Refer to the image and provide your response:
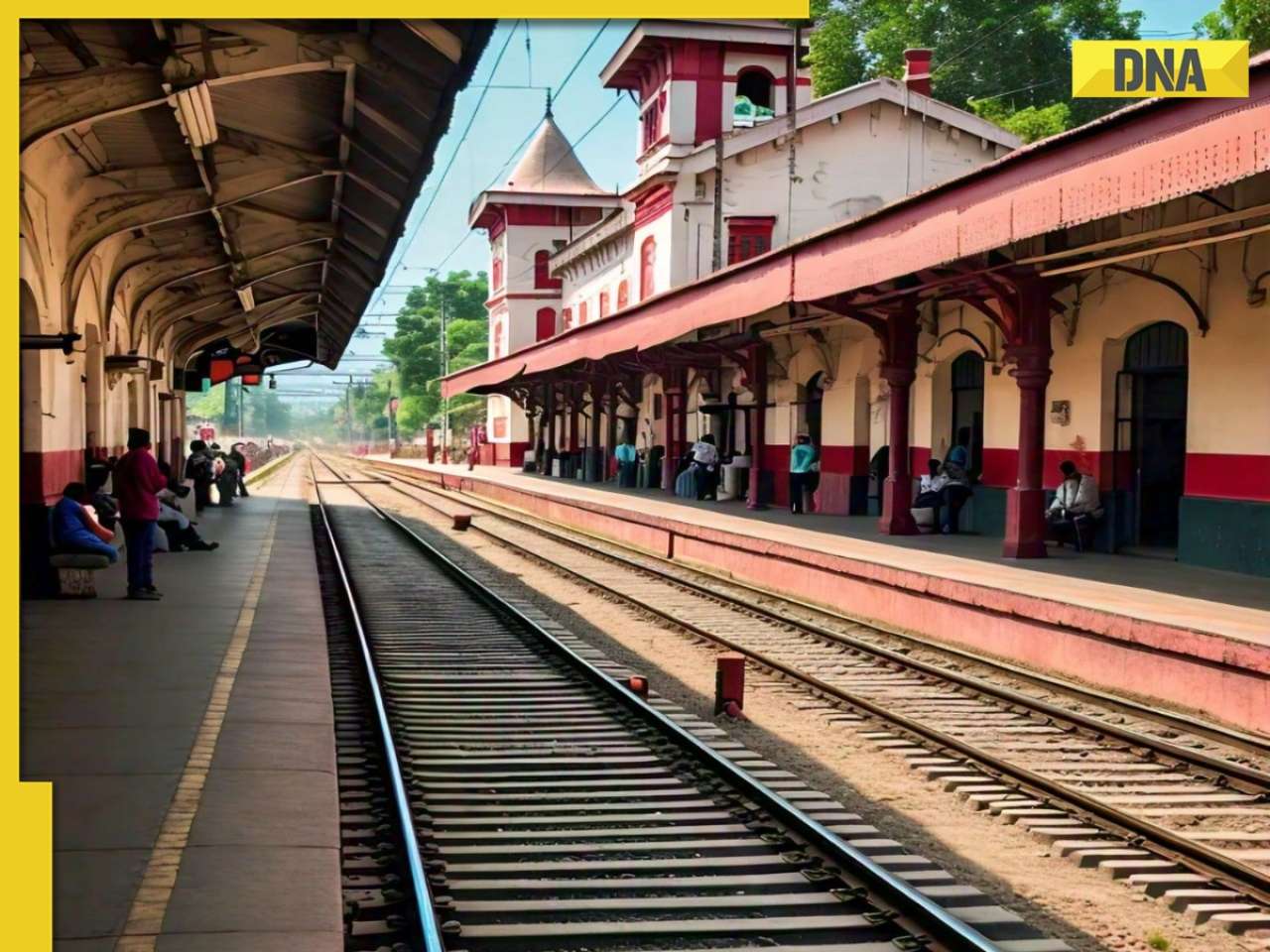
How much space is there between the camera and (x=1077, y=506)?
1722 cm

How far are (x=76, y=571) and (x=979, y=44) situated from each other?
53.1m

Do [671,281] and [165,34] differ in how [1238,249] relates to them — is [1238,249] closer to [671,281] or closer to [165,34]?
[165,34]

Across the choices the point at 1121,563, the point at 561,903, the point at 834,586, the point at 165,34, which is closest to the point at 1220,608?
the point at 1121,563

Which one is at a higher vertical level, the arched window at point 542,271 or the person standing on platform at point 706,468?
the arched window at point 542,271

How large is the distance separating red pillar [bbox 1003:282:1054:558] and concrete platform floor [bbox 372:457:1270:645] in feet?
1.00

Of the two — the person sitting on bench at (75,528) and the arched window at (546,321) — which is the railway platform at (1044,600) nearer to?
the person sitting on bench at (75,528)

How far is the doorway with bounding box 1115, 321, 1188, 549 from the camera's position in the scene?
55.5 ft

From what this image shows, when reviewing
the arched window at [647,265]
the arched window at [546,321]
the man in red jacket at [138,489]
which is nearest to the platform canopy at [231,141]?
the man in red jacket at [138,489]

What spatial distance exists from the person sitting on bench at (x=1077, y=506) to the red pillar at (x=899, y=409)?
2.55 meters

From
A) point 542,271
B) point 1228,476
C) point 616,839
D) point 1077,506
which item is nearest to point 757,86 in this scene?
point 542,271

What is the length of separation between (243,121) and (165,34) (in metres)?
3.64

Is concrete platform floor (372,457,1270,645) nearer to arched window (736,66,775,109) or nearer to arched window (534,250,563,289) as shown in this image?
arched window (736,66,775,109)

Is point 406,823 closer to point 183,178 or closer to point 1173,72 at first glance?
point 1173,72

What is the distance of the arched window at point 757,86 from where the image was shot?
138 ft
